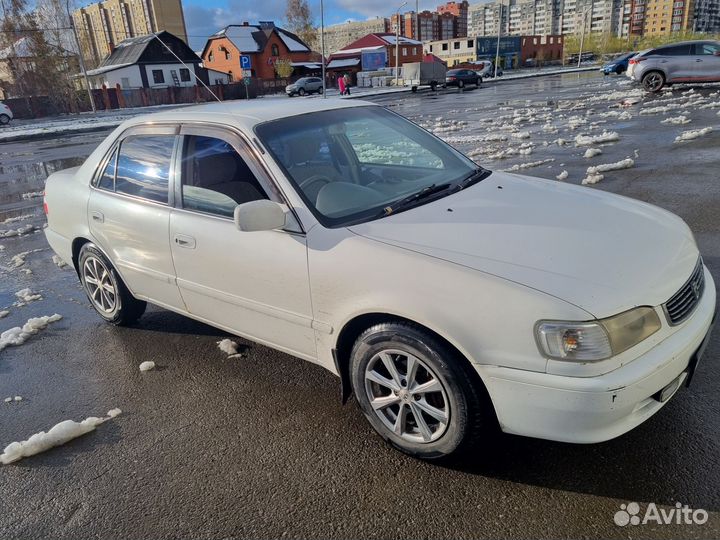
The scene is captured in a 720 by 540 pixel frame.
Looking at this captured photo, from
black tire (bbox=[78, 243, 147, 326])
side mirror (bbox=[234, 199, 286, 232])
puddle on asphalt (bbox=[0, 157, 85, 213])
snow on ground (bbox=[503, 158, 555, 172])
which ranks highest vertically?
side mirror (bbox=[234, 199, 286, 232])

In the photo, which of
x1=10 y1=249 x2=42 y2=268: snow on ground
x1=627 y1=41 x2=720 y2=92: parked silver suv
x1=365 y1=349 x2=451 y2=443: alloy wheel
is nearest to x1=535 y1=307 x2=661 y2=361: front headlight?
x1=365 y1=349 x2=451 y2=443: alloy wheel

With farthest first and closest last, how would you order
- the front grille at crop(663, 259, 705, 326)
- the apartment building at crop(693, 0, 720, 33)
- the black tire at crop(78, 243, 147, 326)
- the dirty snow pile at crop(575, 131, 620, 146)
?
the apartment building at crop(693, 0, 720, 33) < the dirty snow pile at crop(575, 131, 620, 146) < the black tire at crop(78, 243, 147, 326) < the front grille at crop(663, 259, 705, 326)

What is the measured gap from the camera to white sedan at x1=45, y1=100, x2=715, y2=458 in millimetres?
2164

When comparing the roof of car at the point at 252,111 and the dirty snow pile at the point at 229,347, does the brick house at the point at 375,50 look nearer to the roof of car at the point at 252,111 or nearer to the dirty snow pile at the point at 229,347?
the roof of car at the point at 252,111

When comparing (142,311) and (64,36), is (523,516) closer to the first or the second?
(142,311)

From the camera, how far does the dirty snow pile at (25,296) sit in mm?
4992

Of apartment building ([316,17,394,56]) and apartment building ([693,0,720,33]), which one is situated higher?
apartment building ([316,17,394,56])

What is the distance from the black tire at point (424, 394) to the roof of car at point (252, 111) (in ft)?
5.04

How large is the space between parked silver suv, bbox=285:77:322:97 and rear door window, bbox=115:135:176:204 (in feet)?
151

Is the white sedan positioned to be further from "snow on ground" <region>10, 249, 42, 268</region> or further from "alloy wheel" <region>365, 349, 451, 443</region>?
"snow on ground" <region>10, 249, 42, 268</region>

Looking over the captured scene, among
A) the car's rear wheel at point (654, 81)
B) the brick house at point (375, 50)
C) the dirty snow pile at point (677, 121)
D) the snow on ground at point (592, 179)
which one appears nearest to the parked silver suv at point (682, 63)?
the car's rear wheel at point (654, 81)

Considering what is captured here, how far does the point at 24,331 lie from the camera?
14.3 ft

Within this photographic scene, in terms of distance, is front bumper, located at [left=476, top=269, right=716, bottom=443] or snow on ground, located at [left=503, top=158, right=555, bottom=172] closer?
front bumper, located at [left=476, top=269, right=716, bottom=443]

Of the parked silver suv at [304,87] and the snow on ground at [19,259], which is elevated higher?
the parked silver suv at [304,87]
